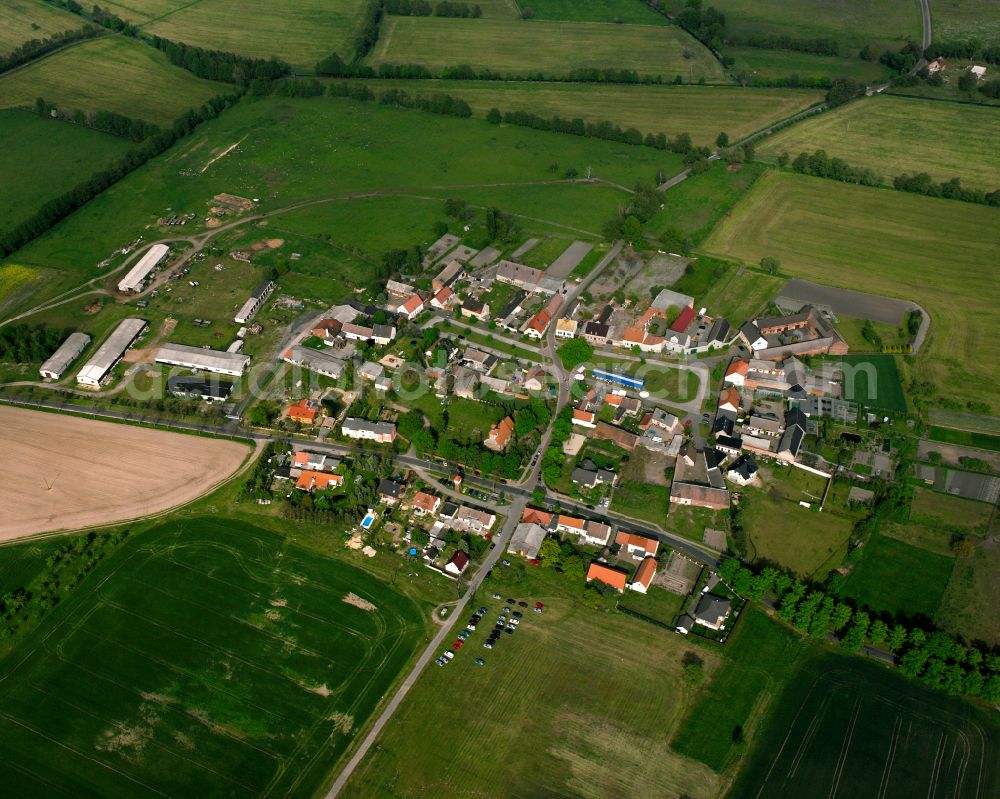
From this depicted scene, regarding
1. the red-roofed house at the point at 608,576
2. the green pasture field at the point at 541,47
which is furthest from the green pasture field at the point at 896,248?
the green pasture field at the point at 541,47

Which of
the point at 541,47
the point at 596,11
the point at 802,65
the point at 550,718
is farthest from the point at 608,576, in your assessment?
the point at 596,11

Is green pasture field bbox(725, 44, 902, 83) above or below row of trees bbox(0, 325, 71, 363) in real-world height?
above

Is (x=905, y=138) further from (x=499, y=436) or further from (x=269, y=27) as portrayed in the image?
(x=269, y=27)

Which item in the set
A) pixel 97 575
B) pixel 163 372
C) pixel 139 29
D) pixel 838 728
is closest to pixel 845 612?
pixel 838 728

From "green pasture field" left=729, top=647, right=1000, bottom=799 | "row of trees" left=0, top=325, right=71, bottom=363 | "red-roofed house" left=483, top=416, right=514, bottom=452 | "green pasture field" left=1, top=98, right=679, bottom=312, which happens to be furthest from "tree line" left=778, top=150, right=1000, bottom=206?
"row of trees" left=0, top=325, right=71, bottom=363

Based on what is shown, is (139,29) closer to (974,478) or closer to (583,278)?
(583,278)

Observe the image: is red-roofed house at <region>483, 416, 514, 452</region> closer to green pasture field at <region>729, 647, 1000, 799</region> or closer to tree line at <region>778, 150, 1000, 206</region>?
green pasture field at <region>729, 647, 1000, 799</region>
